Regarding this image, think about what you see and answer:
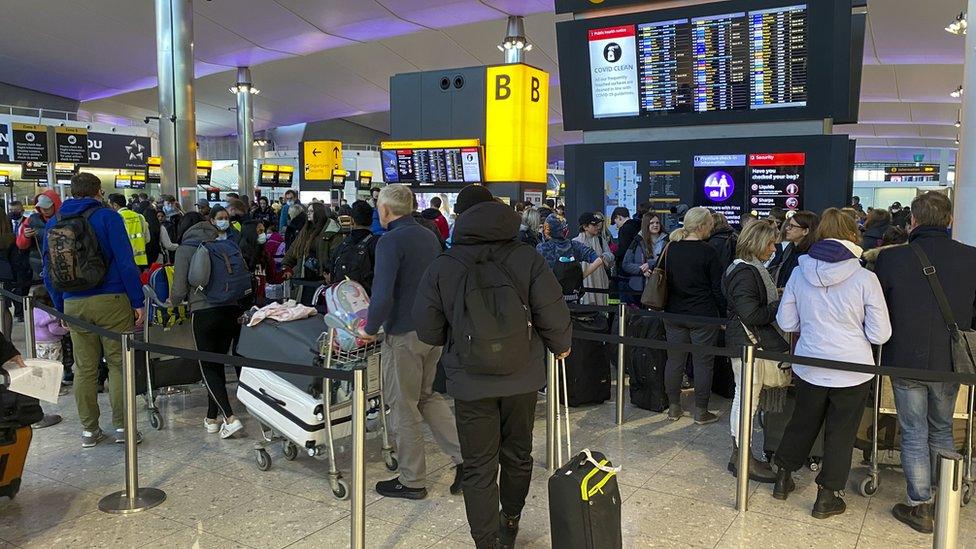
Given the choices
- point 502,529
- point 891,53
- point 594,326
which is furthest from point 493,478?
point 891,53

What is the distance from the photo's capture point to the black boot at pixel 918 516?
12.8 ft

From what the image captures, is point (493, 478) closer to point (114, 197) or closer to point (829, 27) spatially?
point (829, 27)

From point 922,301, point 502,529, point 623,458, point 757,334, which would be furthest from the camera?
point 623,458

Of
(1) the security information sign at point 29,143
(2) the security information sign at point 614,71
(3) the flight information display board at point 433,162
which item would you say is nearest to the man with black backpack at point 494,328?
(2) the security information sign at point 614,71

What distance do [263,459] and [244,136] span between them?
965 inches

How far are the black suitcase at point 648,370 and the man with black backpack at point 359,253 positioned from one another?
2.48m

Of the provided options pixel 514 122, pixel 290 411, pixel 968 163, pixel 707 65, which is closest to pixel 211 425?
pixel 290 411

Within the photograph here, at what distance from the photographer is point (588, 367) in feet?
20.2

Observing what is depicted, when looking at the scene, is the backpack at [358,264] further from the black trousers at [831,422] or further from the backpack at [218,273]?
the black trousers at [831,422]

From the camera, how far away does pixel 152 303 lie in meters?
5.99

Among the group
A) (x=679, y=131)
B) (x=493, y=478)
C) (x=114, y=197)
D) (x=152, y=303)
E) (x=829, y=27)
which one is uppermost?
(x=829, y=27)

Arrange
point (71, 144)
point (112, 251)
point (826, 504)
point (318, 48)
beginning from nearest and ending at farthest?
point (826, 504)
point (112, 251)
point (71, 144)
point (318, 48)

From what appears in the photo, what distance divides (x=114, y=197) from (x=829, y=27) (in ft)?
27.3

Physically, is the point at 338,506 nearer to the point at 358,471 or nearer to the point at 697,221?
the point at 358,471
